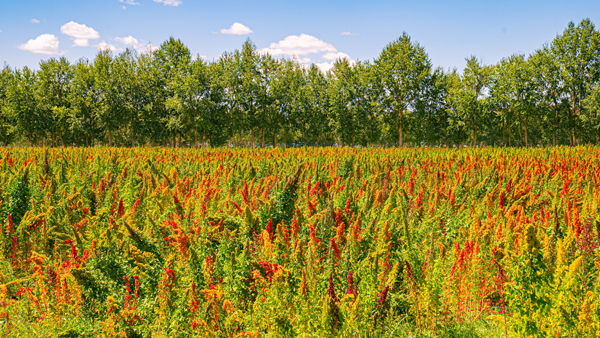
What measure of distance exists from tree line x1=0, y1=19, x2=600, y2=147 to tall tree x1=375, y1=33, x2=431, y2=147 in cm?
10

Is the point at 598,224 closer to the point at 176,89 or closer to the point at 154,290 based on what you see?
the point at 154,290

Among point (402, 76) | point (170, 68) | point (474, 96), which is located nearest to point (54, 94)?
point (170, 68)

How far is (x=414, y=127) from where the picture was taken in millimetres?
37188

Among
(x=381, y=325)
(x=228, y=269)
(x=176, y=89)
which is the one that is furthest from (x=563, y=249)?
(x=176, y=89)

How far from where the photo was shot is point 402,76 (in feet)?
116

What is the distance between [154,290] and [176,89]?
3468 centimetres

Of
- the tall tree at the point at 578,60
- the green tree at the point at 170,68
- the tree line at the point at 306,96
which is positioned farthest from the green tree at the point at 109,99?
the tall tree at the point at 578,60

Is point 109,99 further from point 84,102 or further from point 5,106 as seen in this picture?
point 5,106

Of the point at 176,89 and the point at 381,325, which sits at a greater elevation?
the point at 176,89

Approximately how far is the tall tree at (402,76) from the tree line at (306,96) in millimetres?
103

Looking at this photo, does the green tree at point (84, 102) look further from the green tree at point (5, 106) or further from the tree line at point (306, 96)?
the green tree at point (5, 106)

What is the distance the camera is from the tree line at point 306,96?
34.1 meters

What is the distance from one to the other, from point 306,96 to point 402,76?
1131cm

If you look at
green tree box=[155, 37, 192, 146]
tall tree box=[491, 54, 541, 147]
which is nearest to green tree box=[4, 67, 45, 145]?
green tree box=[155, 37, 192, 146]
